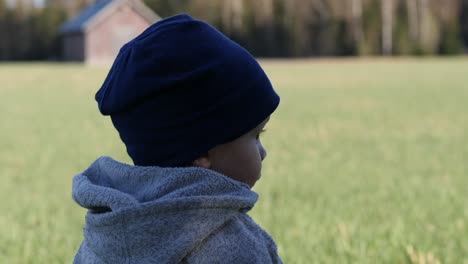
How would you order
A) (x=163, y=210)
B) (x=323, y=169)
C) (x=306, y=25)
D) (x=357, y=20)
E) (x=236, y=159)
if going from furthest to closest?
(x=306, y=25)
(x=357, y=20)
(x=323, y=169)
(x=236, y=159)
(x=163, y=210)

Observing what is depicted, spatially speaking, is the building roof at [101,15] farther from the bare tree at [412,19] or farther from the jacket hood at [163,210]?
the jacket hood at [163,210]

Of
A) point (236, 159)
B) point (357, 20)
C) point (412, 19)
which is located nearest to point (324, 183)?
point (236, 159)

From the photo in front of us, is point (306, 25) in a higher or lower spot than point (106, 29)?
lower

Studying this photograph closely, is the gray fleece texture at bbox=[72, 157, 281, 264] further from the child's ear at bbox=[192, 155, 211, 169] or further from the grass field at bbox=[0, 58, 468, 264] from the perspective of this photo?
the grass field at bbox=[0, 58, 468, 264]

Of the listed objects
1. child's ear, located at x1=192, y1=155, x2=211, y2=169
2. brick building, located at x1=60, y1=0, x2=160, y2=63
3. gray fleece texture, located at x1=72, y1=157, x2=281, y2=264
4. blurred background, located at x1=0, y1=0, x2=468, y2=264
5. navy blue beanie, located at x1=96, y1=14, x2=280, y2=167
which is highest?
navy blue beanie, located at x1=96, y1=14, x2=280, y2=167

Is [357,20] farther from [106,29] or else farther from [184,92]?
[184,92]

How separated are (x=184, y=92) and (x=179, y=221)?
0.29m

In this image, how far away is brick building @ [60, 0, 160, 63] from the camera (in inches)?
2076

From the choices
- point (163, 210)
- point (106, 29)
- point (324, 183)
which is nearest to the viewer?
point (163, 210)

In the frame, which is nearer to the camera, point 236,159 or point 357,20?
point 236,159

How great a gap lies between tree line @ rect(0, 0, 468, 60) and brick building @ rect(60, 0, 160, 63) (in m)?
8.72

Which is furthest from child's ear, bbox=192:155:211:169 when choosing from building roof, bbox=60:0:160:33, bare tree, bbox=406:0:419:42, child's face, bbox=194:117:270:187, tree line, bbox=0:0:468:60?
bare tree, bbox=406:0:419:42

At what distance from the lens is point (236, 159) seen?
173 cm

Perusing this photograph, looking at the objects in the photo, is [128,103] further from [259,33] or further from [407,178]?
[259,33]
